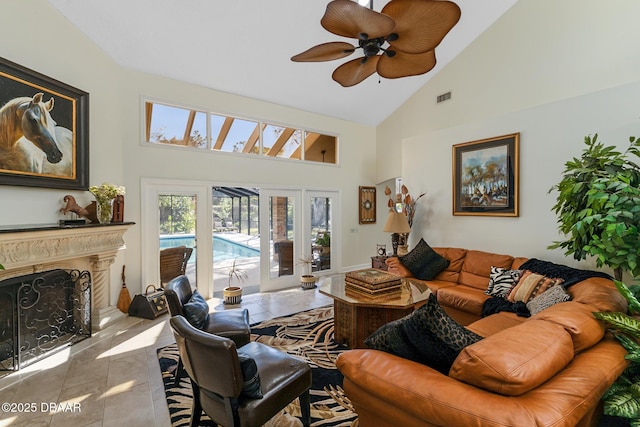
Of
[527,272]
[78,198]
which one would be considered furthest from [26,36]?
[527,272]

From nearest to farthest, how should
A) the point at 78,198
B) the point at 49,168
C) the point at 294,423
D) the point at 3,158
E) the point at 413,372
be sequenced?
the point at 413,372 < the point at 294,423 < the point at 3,158 < the point at 49,168 < the point at 78,198

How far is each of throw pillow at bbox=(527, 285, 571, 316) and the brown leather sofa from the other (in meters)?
0.97

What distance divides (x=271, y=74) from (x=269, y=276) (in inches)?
138

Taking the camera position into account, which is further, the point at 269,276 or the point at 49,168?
the point at 269,276

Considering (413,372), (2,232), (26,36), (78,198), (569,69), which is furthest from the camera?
(569,69)

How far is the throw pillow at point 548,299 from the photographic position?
259cm

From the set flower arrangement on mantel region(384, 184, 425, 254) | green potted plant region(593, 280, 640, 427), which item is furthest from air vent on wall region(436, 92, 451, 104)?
green potted plant region(593, 280, 640, 427)

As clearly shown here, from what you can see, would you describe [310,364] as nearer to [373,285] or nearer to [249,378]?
[373,285]

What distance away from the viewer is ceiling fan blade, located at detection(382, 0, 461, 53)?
6.17 ft

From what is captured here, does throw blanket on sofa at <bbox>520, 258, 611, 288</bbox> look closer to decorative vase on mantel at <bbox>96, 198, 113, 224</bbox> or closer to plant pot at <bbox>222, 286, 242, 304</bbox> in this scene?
plant pot at <bbox>222, 286, 242, 304</bbox>

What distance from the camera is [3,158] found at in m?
2.63

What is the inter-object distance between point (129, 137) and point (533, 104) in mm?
5728

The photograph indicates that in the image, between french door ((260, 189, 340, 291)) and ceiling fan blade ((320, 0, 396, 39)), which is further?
french door ((260, 189, 340, 291))

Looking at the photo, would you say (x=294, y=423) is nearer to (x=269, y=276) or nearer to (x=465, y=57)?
(x=269, y=276)
